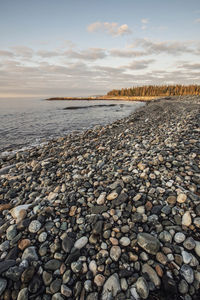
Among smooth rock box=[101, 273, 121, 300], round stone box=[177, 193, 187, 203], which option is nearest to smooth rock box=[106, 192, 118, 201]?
round stone box=[177, 193, 187, 203]

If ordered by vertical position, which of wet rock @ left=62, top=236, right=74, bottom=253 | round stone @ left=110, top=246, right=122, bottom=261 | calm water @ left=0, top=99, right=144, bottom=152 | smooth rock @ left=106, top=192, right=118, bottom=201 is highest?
smooth rock @ left=106, top=192, right=118, bottom=201

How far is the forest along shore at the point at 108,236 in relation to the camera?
A: 1.73 m

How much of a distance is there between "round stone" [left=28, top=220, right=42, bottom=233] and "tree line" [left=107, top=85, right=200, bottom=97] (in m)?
124

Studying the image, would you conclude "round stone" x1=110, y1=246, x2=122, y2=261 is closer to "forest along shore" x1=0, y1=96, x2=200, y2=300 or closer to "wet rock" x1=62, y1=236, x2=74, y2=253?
"forest along shore" x1=0, y1=96, x2=200, y2=300

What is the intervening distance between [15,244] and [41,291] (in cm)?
86

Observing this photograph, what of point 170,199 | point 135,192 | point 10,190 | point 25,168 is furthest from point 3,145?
point 170,199

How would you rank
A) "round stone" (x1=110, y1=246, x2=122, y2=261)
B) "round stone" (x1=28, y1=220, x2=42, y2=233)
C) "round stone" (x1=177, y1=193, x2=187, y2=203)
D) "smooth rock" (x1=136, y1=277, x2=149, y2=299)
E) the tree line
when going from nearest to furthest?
"smooth rock" (x1=136, y1=277, x2=149, y2=299), "round stone" (x1=110, y1=246, x2=122, y2=261), "round stone" (x1=28, y1=220, x2=42, y2=233), "round stone" (x1=177, y1=193, x2=187, y2=203), the tree line

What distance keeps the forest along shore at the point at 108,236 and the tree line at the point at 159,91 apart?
400ft

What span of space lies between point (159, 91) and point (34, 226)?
136 metres

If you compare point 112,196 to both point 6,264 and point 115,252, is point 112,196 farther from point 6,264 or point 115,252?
point 6,264

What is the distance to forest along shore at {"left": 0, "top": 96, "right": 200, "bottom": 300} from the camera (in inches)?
68.1

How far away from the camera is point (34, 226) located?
2.56 metres

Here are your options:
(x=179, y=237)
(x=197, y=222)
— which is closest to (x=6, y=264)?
(x=179, y=237)

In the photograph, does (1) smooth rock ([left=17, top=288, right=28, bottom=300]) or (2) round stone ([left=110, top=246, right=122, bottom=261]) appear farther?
(2) round stone ([left=110, top=246, right=122, bottom=261])
